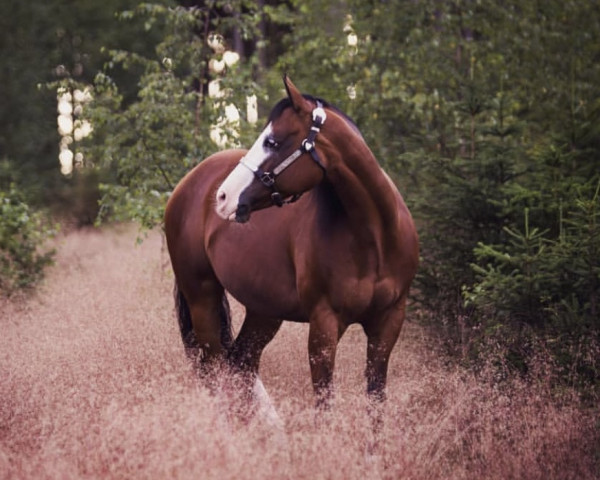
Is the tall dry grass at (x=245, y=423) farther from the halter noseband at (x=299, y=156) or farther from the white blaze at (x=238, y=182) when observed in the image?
the halter noseband at (x=299, y=156)

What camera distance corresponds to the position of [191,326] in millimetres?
6262

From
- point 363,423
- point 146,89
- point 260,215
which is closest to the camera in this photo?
point 363,423

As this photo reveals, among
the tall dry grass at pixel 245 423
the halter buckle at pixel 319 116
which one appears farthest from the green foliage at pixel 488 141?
the halter buckle at pixel 319 116

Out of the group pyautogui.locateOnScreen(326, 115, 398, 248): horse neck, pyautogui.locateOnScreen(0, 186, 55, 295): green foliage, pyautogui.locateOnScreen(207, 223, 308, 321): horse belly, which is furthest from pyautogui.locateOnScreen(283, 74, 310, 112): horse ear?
pyautogui.locateOnScreen(0, 186, 55, 295): green foliage

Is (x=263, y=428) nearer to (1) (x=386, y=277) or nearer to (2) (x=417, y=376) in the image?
(1) (x=386, y=277)

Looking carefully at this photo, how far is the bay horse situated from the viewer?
4.48 meters

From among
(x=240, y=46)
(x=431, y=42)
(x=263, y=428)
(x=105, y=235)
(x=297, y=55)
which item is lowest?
(x=105, y=235)

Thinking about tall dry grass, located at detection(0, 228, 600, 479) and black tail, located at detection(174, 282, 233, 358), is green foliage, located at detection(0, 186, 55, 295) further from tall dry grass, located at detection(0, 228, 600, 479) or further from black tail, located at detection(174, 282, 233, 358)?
black tail, located at detection(174, 282, 233, 358)

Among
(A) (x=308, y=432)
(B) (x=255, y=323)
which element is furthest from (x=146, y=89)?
(A) (x=308, y=432)

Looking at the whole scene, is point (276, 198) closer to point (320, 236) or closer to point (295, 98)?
point (320, 236)

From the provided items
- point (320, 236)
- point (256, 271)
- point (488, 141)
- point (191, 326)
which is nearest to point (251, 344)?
point (191, 326)

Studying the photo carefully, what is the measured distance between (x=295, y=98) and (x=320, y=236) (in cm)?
77

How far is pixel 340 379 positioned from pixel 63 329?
2416mm

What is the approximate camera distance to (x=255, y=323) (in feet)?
19.6
